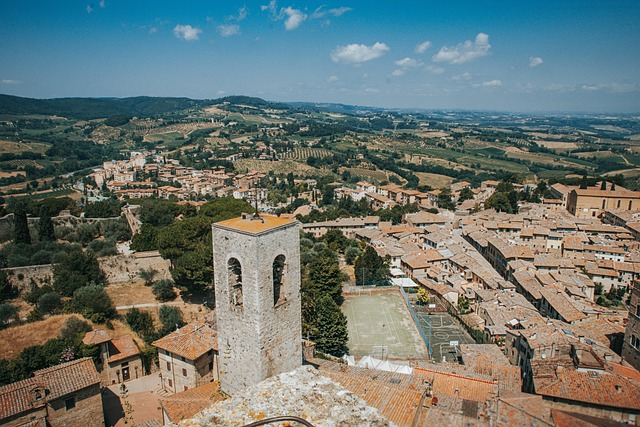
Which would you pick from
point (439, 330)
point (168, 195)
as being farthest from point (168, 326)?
point (168, 195)

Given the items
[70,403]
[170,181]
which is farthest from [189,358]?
[170,181]

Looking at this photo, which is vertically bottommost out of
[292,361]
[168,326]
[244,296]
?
[168,326]

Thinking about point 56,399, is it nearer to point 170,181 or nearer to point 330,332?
point 330,332

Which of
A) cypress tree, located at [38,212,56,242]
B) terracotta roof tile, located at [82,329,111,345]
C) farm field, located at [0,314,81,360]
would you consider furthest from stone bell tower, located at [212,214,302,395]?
cypress tree, located at [38,212,56,242]

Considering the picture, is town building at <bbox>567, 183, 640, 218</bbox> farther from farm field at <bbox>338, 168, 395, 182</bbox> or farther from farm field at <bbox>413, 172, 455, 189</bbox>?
farm field at <bbox>338, 168, 395, 182</bbox>

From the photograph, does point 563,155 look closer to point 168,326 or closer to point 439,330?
point 439,330

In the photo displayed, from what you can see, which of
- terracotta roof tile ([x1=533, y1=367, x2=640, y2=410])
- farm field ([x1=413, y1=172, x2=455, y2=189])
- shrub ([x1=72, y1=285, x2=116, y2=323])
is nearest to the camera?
terracotta roof tile ([x1=533, y1=367, x2=640, y2=410])

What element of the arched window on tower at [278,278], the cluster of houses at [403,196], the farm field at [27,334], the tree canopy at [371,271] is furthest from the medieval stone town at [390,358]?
the cluster of houses at [403,196]

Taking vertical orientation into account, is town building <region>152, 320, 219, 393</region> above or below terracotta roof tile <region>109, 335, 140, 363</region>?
above
